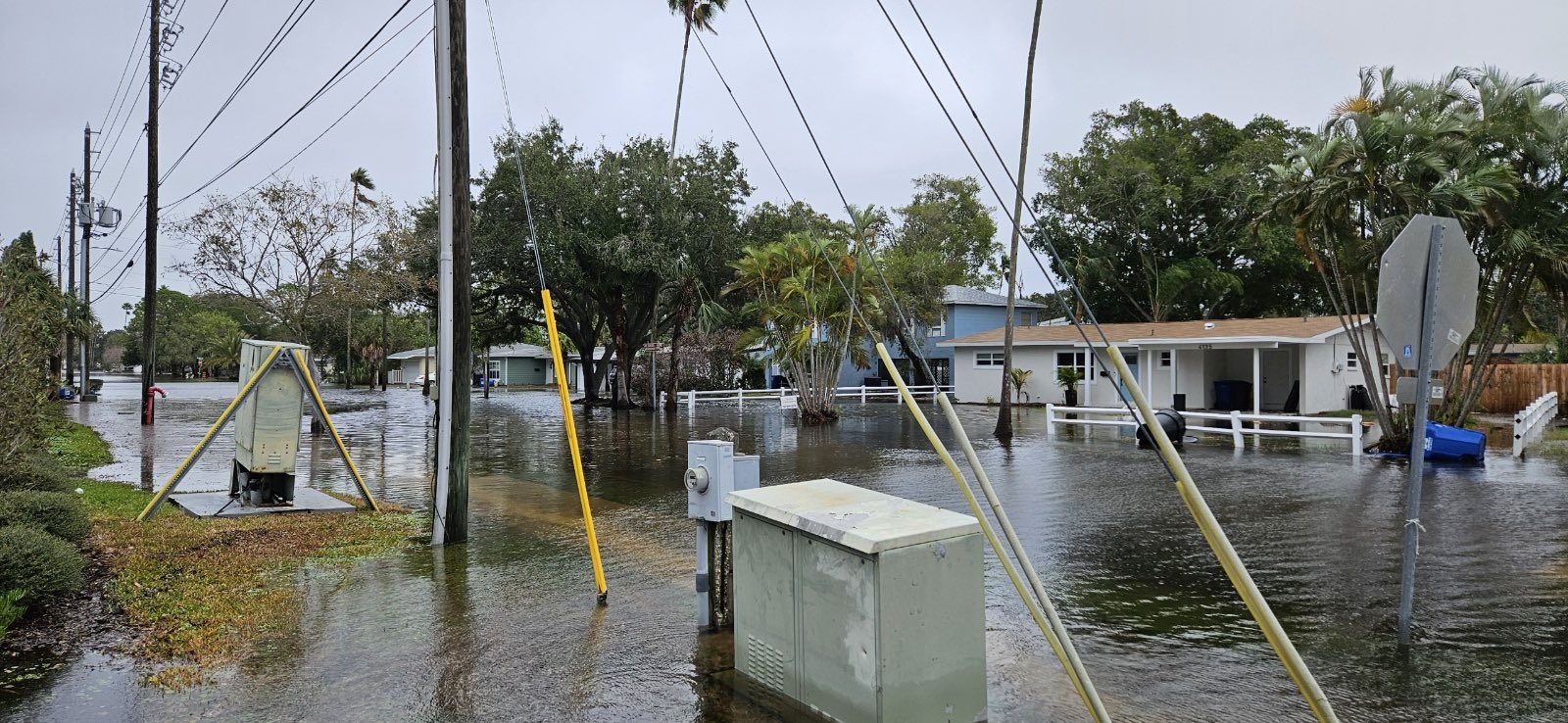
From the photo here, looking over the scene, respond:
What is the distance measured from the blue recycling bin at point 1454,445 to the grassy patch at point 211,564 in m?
15.1

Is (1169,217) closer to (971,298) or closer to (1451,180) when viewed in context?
(971,298)

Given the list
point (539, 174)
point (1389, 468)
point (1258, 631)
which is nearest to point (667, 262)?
point (539, 174)

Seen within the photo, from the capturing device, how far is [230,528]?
8695mm

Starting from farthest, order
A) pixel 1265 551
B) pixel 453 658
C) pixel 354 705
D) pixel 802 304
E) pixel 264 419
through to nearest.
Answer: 1. pixel 802 304
2. pixel 264 419
3. pixel 1265 551
4. pixel 453 658
5. pixel 354 705

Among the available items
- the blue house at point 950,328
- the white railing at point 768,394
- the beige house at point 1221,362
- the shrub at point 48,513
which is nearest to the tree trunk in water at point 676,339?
the white railing at point 768,394

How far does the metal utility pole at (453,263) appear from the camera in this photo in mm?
8438

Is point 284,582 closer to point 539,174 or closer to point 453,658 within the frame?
point 453,658

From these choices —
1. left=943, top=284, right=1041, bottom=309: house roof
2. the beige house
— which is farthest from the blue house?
the beige house

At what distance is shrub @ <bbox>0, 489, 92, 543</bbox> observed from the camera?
256 inches

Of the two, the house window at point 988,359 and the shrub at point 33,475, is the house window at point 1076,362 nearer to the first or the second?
the house window at point 988,359

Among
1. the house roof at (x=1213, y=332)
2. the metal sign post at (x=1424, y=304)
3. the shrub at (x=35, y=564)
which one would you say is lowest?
the shrub at (x=35, y=564)

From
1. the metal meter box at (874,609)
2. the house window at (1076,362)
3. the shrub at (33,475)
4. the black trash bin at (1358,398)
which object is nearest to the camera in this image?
the metal meter box at (874,609)

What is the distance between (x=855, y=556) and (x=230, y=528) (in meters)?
7.19

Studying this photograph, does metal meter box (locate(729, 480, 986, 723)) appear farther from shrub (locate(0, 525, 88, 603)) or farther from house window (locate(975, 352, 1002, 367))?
house window (locate(975, 352, 1002, 367))
